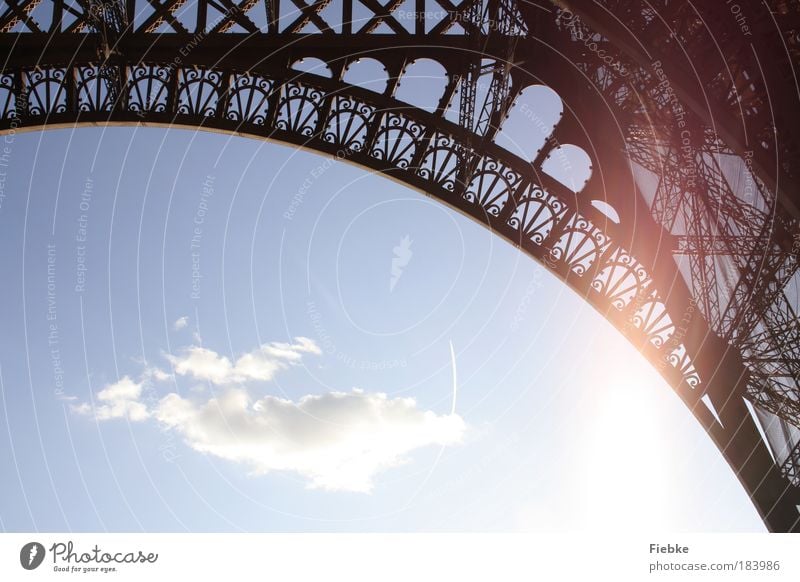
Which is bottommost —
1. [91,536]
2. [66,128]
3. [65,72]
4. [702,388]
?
[91,536]

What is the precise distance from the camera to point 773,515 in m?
11.2

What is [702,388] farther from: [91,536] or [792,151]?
[91,536]

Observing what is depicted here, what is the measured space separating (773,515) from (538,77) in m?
8.49

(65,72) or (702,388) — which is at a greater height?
(65,72)

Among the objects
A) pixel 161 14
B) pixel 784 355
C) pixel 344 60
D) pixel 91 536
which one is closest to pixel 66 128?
pixel 161 14

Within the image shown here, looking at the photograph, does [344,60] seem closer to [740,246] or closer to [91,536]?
[740,246]

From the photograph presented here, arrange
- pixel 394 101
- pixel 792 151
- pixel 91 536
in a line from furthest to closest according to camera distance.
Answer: pixel 394 101, pixel 792 151, pixel 91 536

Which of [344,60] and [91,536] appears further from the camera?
[344,60]

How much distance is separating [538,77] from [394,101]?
266 cm

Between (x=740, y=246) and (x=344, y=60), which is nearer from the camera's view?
(x=740, y=246)

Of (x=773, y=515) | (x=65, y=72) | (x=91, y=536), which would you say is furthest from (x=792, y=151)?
(x=65, y=72)

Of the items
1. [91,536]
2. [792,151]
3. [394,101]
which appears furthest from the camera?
[394,101]

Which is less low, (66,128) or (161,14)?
(161,14)

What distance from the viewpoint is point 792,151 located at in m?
7.92
